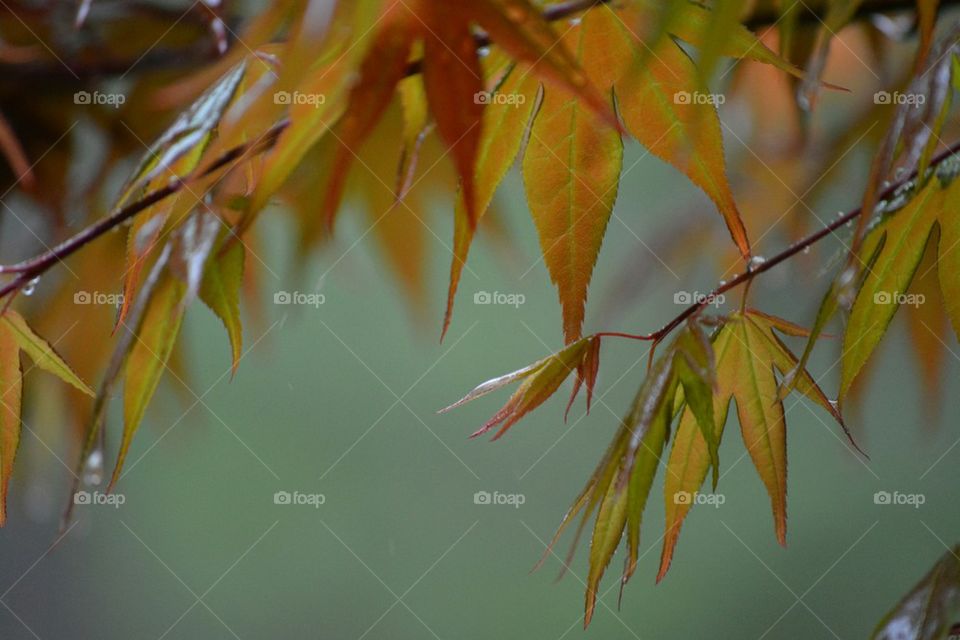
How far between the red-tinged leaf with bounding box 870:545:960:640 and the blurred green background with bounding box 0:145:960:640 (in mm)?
1362

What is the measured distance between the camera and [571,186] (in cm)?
34

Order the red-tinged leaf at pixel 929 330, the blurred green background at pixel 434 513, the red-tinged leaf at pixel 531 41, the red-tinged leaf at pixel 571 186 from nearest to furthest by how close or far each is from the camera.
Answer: the red-tinged leaf at pixel 531 41
the red-tinged leaf at pixel 571 186
the red-tinged leaf at pixel 929 330
the blurred green background at pixel 434 513

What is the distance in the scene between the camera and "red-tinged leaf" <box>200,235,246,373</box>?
1.08 feet

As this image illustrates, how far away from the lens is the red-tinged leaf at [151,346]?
0.26 m

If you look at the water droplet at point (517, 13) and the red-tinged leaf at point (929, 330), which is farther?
the red-tinged leaf at point (929, 330)

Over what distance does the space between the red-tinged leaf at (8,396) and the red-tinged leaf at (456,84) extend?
22 cm

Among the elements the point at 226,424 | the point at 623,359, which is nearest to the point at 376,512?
the point at 226,424

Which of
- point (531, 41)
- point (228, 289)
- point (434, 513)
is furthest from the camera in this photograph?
point (434, 513)

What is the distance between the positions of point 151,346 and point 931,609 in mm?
271

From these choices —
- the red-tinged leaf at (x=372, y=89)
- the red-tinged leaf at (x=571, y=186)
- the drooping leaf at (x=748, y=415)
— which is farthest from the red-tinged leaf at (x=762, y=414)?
the red-tinged leaf at (x=372, y=89)

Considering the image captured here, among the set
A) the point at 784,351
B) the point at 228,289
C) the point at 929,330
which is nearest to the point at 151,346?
the point at 228,289

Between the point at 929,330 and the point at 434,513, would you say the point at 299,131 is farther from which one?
the point at 434,513

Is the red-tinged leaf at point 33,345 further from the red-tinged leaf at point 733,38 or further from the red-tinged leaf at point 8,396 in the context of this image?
the red-tinged leaf at point 733,38

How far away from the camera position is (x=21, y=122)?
0.75 m
